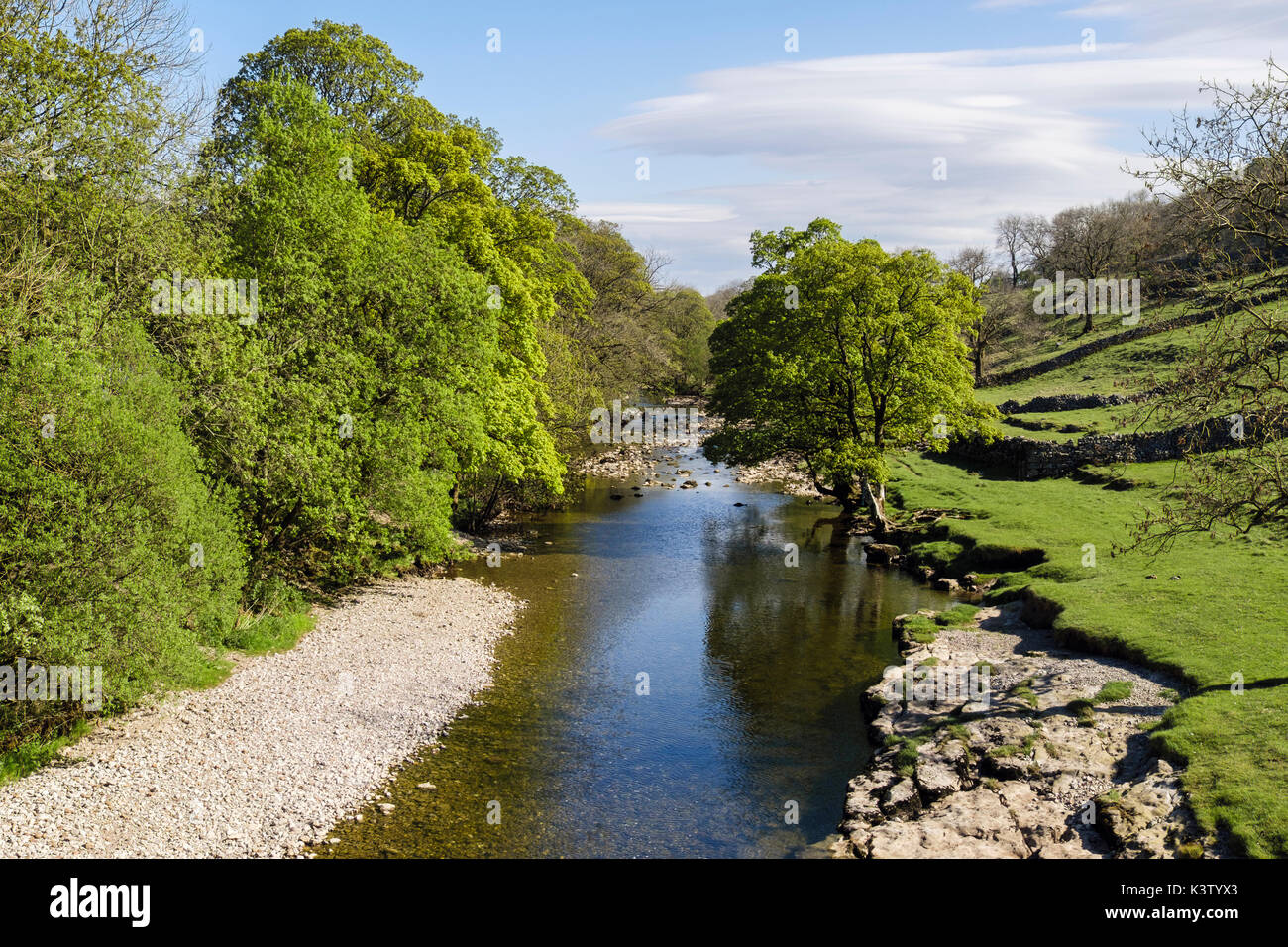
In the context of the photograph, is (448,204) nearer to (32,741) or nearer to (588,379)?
(588,379)

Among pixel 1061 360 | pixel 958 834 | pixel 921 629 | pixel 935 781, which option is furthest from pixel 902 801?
pixel 1061 360

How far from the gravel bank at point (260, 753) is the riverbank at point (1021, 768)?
1047 cm

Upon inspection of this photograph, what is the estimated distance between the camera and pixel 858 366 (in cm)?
4156

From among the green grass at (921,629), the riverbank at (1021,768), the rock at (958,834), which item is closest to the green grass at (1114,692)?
the riverbank at (1021,768)

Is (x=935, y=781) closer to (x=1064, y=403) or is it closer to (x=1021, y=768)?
(x=1021, y=768)

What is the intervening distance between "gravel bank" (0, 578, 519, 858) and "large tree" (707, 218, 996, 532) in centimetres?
2115

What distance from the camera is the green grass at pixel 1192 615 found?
49.0ft

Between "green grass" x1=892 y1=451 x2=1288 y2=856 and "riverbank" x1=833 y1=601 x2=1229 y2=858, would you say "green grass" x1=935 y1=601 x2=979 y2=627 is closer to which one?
"green grass" x1=892 y1=451 x2=1288 y2=856

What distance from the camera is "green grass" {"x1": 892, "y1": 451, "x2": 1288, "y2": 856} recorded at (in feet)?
49.0

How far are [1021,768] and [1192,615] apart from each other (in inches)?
367

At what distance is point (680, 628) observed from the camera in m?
30.1

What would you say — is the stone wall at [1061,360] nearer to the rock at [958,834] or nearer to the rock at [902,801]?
the rock at [902,801]

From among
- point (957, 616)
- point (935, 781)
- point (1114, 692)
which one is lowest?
point (935, 781)

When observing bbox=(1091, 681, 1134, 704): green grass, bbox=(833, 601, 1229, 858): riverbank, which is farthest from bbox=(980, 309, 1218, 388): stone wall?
bbox=(1091, 681, 1134, 704): green grass
